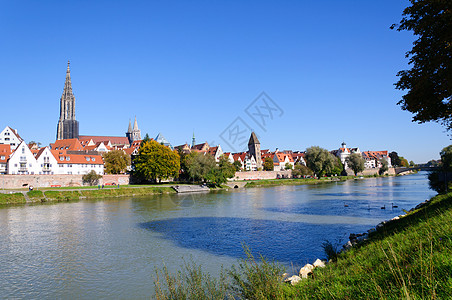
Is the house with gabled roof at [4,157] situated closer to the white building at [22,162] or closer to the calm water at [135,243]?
the white building at [22,162]

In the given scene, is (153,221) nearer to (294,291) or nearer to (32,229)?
(32,229)

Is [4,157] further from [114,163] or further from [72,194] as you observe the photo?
[72,194]

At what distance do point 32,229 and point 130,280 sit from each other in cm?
1551

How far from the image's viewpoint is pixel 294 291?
25.1ft

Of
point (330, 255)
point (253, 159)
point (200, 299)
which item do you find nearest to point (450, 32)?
point (330, 255)

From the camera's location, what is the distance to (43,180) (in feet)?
198

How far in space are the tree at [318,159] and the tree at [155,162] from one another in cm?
4109

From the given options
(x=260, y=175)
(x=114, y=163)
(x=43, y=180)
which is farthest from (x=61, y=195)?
(x=260, y=175)

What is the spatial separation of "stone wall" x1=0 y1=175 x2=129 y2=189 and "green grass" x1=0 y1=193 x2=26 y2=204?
40.8ft

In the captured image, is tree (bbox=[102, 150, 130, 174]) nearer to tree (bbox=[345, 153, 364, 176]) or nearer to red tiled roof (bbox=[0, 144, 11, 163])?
red tiled roof (bbox=[0, 144, 11, 163])

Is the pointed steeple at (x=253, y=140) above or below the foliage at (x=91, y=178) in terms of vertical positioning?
above

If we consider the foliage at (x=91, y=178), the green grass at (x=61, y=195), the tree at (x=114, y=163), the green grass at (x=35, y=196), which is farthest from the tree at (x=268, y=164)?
the green grass at (x=35, y=196)

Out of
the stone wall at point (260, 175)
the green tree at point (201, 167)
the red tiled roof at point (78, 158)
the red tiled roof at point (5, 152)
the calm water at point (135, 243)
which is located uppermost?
the red tiled roof at point (5, 152)

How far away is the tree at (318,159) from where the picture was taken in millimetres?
92188
